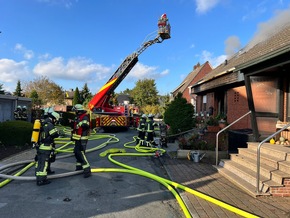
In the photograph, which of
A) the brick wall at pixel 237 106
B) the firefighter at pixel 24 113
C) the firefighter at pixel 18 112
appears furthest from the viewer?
the firefighter at pixel 24 113

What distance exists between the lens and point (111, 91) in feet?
62.5

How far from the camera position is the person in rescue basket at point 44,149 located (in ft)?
18.2

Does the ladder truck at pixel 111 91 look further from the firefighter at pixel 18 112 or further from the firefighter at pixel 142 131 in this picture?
the firefighter at pixel 142 131

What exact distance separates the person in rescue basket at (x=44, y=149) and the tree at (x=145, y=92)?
185 feet

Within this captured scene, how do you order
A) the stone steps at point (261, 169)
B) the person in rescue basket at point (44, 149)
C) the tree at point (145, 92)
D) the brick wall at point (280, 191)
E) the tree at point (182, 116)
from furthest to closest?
the tree at point (145, 92) → the tree at point (182, 116) → the person in rescue basket at point (44, 149) → the stone steps at point (261, 169) → the brick wall at point (280, 191)

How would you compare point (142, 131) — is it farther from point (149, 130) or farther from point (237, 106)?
point (237, 106)

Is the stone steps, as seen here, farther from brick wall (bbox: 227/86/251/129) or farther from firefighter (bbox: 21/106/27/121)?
firefighter (bbox: 21/106/27/121)

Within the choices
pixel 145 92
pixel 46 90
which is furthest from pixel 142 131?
pixel 145 92

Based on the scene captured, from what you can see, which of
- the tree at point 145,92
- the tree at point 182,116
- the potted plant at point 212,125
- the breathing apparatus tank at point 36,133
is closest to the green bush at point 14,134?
the breathing apparatus tank at point 36,133

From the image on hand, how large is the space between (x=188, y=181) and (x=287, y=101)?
13.9 feet

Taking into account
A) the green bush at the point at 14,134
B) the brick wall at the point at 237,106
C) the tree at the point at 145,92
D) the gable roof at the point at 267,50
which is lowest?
the green bush at the point at 14,134

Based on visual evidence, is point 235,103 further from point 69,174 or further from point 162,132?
point 69,174

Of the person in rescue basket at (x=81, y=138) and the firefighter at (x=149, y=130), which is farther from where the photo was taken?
the firefighter at (x=149, y=130)

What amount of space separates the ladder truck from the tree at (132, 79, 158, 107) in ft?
139
